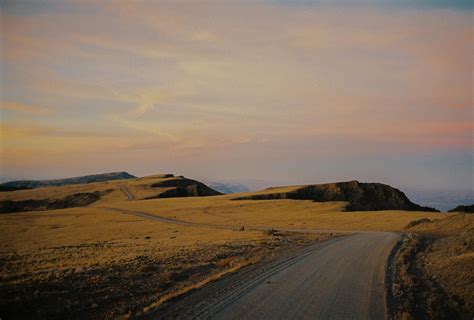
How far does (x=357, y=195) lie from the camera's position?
123125 millimetres

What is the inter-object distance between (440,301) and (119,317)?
12287mm

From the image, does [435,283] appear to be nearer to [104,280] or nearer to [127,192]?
[104,280]

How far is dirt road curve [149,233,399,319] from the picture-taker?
38.3 feet

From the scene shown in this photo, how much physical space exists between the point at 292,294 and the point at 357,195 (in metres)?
117

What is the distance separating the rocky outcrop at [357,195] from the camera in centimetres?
11788

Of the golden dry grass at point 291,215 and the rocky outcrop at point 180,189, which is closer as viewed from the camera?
the golden dry grass at point 291,215

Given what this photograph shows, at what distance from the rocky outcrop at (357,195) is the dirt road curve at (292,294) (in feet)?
321

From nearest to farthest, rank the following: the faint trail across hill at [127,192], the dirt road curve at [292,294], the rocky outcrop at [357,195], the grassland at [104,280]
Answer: the dirt road curve at [292,294], the grassland at [104,280], the rocky outcrop at [357,195], the faint trail across hill at [127,192]

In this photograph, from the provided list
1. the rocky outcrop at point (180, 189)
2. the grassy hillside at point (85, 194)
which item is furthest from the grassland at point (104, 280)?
the rocky outcrop at point (180, 189)

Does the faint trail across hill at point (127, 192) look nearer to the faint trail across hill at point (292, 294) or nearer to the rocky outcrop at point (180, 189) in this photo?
the rocky outcrop at point (180, 189)

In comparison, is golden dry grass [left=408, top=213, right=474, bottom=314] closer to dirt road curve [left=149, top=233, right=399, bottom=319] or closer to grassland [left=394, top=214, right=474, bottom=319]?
grassland [left=394, top=214, right=474, bottom=319]

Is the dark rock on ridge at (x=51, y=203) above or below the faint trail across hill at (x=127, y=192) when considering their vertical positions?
below

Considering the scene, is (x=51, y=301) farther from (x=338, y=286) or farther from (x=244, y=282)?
(x=338, y=286)

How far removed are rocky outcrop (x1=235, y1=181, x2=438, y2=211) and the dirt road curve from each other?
9799cm
